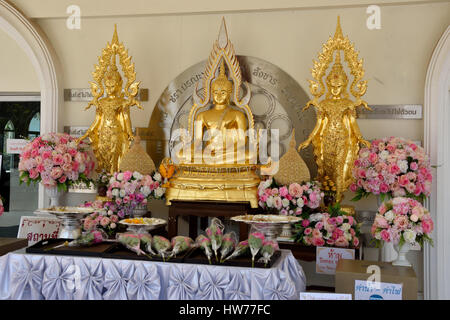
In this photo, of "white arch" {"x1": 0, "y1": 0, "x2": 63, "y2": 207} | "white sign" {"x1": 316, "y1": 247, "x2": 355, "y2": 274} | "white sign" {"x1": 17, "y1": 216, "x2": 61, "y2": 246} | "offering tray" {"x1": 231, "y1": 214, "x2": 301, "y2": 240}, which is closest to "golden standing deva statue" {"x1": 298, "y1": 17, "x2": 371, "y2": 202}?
"white sign" {"x1": 316, "y1": 247, "x2": 355, "y2": 274}

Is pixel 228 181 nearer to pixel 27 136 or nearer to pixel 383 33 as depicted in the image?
pixel 383 33

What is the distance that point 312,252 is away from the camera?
391 cm

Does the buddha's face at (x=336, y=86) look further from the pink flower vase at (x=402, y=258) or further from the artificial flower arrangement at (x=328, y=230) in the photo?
the pink flower vase at (x=402, y=258)

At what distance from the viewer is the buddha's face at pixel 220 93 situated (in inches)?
190

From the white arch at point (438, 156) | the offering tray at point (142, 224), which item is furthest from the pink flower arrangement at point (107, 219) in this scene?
→ the white arch at point (438, 156)

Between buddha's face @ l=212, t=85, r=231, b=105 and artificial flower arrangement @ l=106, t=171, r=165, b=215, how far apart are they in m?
1.07

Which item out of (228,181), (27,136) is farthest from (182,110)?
(27,136)

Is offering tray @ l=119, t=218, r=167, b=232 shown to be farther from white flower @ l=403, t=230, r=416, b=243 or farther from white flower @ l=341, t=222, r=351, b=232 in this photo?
white flower @ l=341, t=222, r=351, b=232

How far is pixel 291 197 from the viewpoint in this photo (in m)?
4.01

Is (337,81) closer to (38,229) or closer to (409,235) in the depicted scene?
(409,235)

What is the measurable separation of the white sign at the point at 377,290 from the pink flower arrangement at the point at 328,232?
1365 millimetres

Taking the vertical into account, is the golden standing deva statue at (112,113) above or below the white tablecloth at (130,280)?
above

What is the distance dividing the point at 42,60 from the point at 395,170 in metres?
3.95
